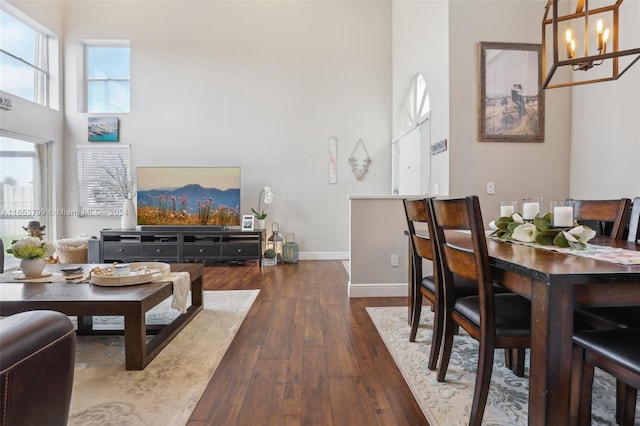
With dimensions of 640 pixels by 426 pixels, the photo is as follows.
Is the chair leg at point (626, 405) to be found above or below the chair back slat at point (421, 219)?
below

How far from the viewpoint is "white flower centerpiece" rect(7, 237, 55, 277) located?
90.0 inches

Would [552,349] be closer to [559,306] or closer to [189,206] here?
[559,306]

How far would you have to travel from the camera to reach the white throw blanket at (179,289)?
2.27 m

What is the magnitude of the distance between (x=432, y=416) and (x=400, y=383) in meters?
0.28

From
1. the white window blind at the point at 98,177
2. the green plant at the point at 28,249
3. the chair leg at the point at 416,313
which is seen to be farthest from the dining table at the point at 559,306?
the white window blind at the point at 98,177

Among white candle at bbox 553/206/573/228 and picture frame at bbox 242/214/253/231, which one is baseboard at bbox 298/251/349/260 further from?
white candle at bbox 553/206/573/228

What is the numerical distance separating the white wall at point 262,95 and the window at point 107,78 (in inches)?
7.3

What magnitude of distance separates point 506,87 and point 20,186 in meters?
6.43

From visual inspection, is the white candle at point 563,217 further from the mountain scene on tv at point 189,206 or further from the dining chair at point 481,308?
the mountain scene on tv at point 189,206

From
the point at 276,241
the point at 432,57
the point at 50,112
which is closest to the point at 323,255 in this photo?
the point at 276,241

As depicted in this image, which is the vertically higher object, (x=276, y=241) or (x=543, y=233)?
(x=543, y=233)

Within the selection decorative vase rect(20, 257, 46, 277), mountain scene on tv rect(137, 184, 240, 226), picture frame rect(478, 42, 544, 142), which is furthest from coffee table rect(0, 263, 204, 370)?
picture frame rect(478, 42, 544, 142)

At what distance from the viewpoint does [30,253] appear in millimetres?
2305

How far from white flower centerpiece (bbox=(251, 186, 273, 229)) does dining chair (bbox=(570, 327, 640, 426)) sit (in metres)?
4.40
